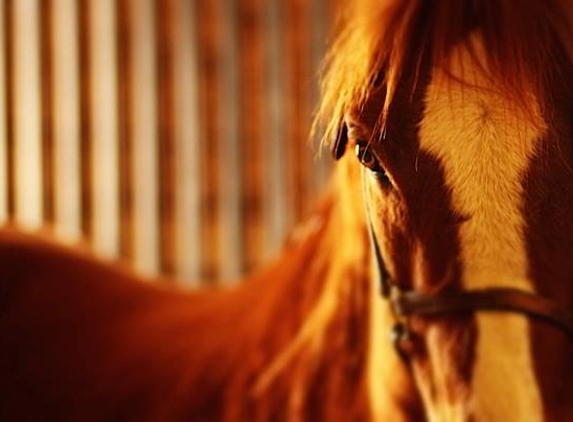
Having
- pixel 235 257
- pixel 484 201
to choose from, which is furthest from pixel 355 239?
pixel 235 257

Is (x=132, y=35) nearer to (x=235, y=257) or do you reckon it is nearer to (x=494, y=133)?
(x=235, y=257)

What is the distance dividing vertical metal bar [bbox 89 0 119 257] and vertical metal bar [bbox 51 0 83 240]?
1.8 inches

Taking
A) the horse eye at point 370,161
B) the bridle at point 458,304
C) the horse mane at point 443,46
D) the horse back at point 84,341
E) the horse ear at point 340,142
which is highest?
the horse mane at point 443,46

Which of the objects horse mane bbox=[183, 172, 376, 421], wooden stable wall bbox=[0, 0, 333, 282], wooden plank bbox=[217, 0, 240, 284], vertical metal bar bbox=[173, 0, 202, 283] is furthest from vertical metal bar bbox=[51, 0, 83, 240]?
horse mane bbox=[183, 172, 376, 421]

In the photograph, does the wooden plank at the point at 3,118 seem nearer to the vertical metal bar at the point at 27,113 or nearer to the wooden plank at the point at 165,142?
the vertical metal bar at the point at 27,113

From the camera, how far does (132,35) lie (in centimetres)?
208

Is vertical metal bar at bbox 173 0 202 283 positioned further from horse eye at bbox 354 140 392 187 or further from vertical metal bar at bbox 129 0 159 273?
horse eye at bbox 354 140 392 187

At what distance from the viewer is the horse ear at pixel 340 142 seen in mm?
504

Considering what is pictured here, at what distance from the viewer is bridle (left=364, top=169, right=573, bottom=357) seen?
50cm

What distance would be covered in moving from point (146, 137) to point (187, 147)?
102mm

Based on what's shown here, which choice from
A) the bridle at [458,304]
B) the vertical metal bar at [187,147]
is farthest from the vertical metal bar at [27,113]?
the bridle at [458,304]

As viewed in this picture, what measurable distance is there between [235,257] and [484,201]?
1628 mm

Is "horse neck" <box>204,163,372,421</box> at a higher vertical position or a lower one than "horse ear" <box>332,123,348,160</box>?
lower

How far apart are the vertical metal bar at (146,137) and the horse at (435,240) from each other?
1.31 metres
